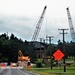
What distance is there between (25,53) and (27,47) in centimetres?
1137

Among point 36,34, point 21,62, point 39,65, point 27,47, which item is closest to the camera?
point 39,65

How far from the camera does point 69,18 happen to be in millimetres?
145000

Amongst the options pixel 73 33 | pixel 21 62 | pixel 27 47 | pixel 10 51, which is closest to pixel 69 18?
pixel 73 33

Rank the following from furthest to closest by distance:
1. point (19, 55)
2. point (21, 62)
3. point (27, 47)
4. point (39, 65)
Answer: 1. point (27, 47)
2. point (19, 55)
3. point (21, 62)
4. point (39, 65)

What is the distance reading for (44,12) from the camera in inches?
5689

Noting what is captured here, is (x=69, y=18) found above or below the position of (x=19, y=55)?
above

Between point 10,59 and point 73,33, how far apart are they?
37233mm

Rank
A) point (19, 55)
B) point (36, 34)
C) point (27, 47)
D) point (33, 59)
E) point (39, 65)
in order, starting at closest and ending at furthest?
point (39, 65)
point (36, 34)
point (19, 55)
point (33, 59)
point (27, 47)

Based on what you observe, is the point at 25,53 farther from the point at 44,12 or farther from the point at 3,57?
the point at 44,12

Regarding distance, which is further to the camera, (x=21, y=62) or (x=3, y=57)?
(x=3, y=57)

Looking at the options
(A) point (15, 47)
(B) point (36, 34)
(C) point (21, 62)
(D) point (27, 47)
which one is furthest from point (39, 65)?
(D) point (27, 47)

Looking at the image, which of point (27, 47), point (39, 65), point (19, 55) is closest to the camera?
point (39, 65)

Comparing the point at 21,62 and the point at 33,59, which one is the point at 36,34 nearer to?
the point at 21,62

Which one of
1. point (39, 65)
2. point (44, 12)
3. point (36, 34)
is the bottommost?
point (39, 65)
